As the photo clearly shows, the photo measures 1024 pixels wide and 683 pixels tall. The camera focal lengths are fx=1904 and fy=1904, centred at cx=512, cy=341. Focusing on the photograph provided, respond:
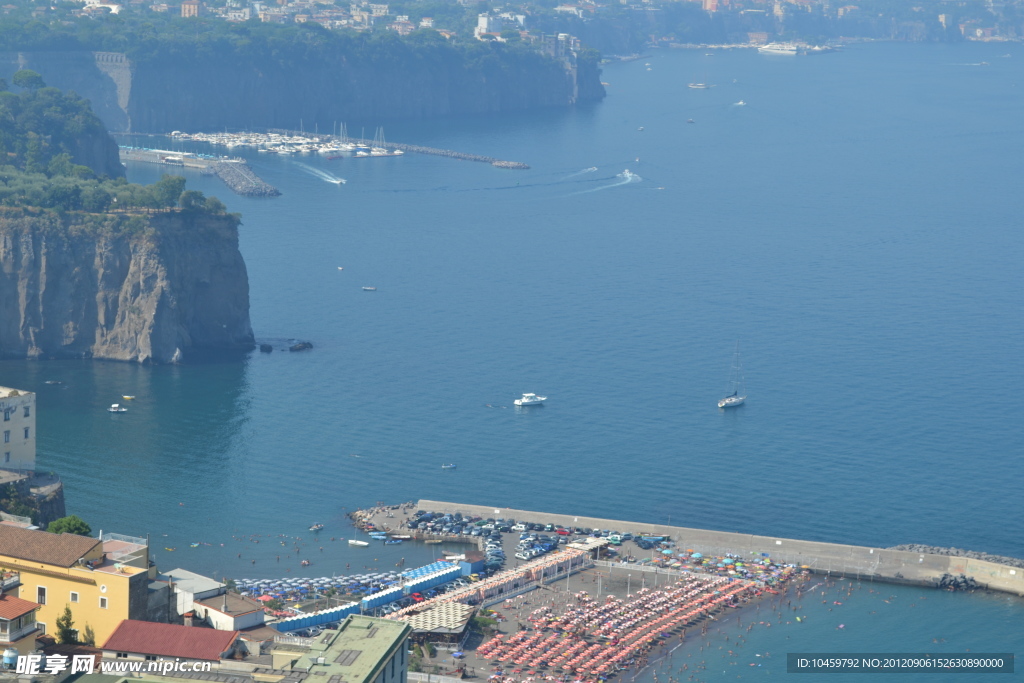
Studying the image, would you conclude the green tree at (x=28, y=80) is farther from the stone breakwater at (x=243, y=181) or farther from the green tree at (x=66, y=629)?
the green tree at (x=66, y=629)

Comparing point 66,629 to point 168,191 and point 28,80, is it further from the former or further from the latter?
point 28,80

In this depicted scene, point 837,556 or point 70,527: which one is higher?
point 70,527

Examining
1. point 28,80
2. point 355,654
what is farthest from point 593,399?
point 28,80

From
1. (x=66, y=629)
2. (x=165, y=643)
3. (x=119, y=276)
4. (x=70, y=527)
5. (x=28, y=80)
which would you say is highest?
(x=28, y=80)

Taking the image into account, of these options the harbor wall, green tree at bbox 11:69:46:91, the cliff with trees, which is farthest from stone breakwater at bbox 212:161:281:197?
the harbor wall

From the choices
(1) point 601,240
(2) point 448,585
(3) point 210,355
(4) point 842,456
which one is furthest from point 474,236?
(2) point 448,585

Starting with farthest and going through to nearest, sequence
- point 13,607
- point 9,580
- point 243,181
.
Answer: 1. point 243,181
2. point 9,580
3. point 13,607

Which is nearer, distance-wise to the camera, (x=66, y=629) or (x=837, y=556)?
(x=66, y=629)
